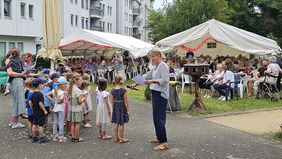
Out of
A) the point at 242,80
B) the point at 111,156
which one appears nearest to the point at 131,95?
the point at 242,80

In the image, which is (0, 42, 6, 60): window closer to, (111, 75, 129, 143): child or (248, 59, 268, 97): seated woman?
(248, 59, 268, 97): seated woman

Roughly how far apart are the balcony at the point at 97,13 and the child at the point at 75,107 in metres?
48.8

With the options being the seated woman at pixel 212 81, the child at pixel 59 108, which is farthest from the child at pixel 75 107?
the seated woman at pixel 212 81

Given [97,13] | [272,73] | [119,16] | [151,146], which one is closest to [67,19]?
[97,13]

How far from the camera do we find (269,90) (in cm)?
1415

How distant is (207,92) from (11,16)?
22424 millimetres

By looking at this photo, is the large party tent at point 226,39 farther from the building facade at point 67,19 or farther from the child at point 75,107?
the building facade at point 67,19

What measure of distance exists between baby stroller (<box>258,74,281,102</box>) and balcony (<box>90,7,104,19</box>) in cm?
4335

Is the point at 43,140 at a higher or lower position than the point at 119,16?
lower

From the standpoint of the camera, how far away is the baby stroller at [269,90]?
45.3 feet

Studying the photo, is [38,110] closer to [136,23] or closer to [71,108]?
[71,108]

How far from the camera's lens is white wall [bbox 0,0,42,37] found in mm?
30745

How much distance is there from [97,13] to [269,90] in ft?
148

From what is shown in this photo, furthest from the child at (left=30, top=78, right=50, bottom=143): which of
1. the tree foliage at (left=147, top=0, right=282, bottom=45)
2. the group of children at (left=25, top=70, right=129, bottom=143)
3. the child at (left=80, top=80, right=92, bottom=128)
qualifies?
the tree foliage at (left=147, top=0, right=282, bottom=45)
